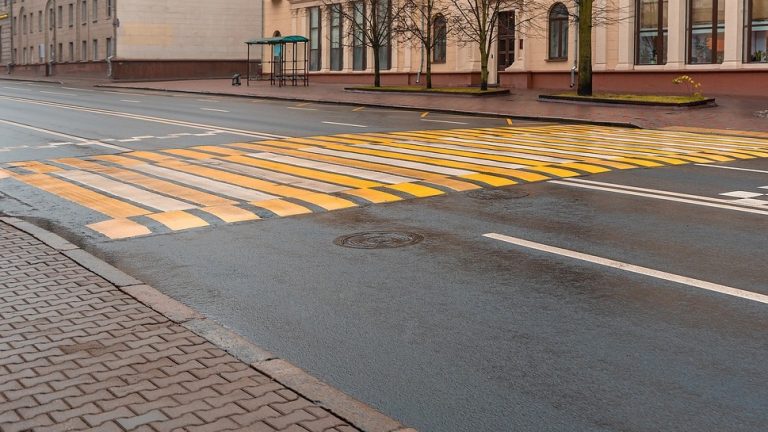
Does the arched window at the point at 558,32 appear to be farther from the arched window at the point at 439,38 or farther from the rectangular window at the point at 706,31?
the arched window at the point at 439,38

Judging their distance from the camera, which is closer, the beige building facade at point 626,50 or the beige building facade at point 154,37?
the beige building facade at point 626,50

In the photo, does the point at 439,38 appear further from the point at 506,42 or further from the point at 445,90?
the point at 445,90

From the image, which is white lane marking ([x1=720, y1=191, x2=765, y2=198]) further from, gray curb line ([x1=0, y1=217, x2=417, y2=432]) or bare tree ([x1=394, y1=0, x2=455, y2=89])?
bare tree ([x1=394, y1=0, x2=455, y2=89])

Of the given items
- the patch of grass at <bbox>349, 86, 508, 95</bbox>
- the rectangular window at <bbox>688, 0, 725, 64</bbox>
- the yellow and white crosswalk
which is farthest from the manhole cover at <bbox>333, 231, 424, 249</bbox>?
the rectangular window at <bbox>688, 0, 725, 64</bbox>

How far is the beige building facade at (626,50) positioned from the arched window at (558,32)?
4cm

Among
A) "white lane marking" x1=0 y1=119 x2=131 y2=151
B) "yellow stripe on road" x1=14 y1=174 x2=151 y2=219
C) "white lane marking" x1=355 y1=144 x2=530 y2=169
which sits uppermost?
"white lane marking" x1=0 y1=119 x2=131 y2=151

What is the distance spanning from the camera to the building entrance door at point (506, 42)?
45.8 meters

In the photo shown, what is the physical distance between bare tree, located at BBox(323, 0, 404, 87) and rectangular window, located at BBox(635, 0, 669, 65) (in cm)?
1188

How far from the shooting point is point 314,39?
196 feet

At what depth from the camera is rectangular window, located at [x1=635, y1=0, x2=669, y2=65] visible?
3869 centimetres

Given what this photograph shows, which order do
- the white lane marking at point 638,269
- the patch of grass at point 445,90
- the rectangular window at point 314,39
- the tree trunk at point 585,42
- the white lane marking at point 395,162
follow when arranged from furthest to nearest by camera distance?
the rectangular window at point 314,39 < the patch of grass at point 445,90 < the tree trunk at point 585,42 < the white lane marking at point 395,162 < the white lane marking at point 638,269

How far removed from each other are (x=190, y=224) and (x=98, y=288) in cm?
296

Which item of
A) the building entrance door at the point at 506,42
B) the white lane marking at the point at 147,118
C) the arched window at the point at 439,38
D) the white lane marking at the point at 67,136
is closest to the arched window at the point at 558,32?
the building entrance door at the point at 506,42

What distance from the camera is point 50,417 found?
480 centimetres
